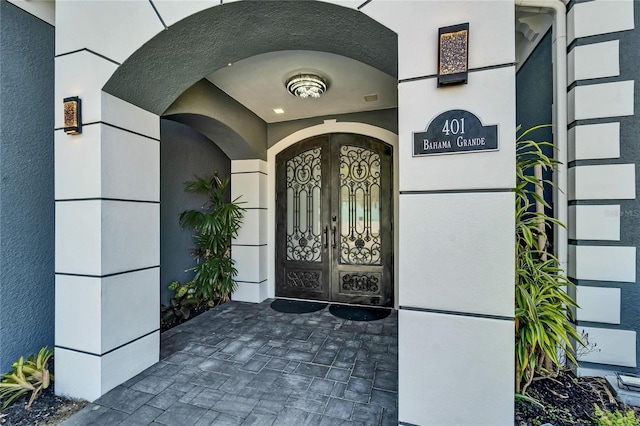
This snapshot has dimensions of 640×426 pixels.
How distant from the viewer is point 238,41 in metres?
2.18

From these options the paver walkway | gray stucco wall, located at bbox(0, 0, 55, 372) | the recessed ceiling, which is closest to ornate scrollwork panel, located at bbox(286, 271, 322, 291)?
the paver walkway

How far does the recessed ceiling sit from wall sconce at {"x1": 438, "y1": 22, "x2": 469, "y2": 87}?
4.85ft

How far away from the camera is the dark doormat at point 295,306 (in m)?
Answer: 4.04

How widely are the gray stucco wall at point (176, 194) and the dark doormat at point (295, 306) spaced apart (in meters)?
1.45

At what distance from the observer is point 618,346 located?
2.06m

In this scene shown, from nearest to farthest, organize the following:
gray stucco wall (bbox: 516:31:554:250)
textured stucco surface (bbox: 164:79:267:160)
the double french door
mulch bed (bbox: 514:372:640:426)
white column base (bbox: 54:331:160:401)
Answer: mulch bed (bbox: 514:372:640:426), white column base (bbox: 54:331:160:401), gray stucco wall (bbox: 516:31:554:250), textured stucco surface (bbox: 164:79:267:160), the double french door

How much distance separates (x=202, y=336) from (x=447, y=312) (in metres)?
2.68

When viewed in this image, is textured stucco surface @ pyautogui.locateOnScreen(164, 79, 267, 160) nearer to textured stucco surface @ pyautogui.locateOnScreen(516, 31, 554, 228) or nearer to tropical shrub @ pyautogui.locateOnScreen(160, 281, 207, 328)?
tropical shrub @ pyautogui.locateOnScreen(160, 281, 207, 328)

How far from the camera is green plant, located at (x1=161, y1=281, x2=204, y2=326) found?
3.60 metres

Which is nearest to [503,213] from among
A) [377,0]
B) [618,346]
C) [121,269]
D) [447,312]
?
[447,312]

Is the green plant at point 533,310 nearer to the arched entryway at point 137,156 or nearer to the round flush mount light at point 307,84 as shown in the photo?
the arched entryway at point 137,156

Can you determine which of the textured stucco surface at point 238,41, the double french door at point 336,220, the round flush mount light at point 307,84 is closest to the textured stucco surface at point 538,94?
the textured stucco surface at point 238,41

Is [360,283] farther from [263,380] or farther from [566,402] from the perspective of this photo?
[566,402]

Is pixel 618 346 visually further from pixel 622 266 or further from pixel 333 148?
pixel 333 148
